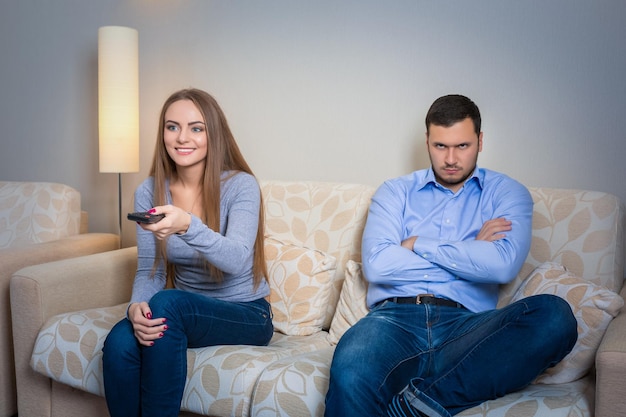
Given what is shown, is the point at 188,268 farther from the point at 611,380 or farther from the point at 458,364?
the point at 611,380

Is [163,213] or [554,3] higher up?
[554,3]

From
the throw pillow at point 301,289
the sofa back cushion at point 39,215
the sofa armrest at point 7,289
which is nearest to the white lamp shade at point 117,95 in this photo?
the sofa back cushion at point 39,215

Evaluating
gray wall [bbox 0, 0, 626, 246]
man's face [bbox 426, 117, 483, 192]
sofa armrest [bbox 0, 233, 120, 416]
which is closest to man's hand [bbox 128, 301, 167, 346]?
sofa armrest [bbox 0, 233, 120, 416]

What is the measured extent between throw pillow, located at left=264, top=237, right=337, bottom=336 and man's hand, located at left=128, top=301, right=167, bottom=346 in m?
0.58

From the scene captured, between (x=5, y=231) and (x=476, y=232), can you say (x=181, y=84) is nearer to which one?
(x=5, y=231)

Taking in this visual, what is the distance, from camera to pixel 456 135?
1.94 meters

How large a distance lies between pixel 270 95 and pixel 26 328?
51.1 inches

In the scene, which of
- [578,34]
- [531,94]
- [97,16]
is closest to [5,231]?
[97,16]

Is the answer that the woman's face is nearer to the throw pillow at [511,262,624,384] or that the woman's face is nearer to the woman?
the woman

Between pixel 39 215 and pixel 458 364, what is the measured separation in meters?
1.90

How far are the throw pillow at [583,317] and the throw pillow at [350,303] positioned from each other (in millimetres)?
539

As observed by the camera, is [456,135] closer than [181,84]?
Yes

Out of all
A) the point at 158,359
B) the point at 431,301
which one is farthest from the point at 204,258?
the point at 431,301

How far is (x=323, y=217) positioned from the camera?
2293mm
